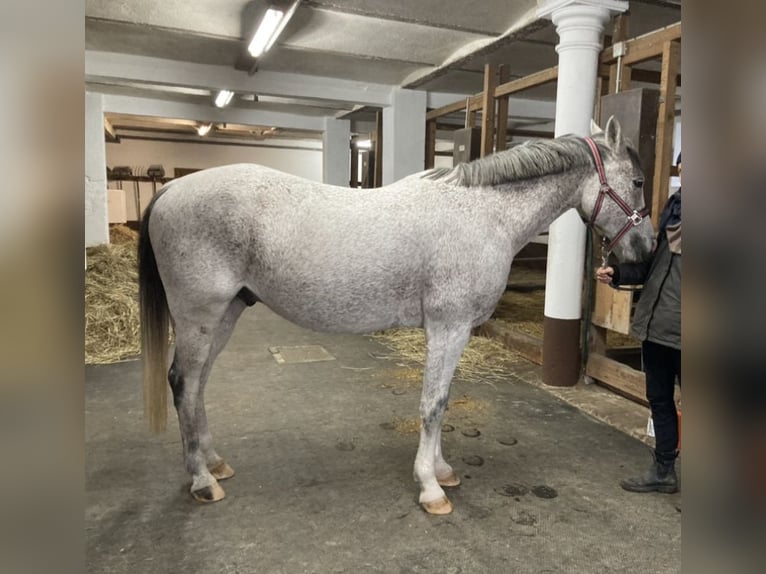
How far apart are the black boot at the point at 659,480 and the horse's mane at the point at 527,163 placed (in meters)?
1.39

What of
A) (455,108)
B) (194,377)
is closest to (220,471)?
(194,377)

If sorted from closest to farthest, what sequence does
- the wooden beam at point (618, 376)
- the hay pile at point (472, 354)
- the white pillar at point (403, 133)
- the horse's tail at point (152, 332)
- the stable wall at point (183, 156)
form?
the horse's tail at point (152, 332) → the wooden beam at point (618, 376) → the hay pile at point (472, 354) → the white pillar at point (403, 133) → the stable wall at point (183, 156)

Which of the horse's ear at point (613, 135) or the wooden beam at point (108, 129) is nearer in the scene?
the horse's ear at point (613, 135)

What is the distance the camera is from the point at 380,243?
2127mm

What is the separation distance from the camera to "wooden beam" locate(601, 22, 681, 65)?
3.07 m

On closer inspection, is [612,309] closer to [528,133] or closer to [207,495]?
[207,495]

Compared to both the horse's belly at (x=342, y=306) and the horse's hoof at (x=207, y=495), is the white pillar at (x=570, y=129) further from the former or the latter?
the horse's hoof at (x=207, y=495)

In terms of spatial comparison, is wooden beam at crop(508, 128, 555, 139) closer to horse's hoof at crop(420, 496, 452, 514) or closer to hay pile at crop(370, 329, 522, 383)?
hay pile at crop(370, 329, 522, 383)

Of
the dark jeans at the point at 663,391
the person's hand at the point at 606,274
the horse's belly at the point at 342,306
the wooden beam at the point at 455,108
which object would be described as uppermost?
the wooden beam at the point at 455,108

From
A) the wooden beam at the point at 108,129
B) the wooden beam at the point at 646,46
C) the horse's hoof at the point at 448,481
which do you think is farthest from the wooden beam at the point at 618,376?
the wooden beam at the point at 108,129

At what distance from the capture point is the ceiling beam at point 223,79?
17.5 ft

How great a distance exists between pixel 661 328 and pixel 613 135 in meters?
0.82

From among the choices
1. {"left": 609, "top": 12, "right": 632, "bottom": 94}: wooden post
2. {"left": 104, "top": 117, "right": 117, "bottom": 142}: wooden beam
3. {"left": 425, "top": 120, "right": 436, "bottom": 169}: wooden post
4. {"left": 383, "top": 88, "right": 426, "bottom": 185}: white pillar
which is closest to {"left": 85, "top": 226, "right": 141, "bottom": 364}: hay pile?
{"left": 383, "top": 88, "right": 426, "bottom": 185}: white pillar

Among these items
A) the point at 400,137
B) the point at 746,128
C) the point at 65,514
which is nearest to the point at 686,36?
the point at 746,128
